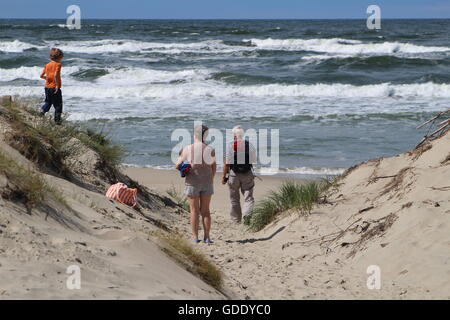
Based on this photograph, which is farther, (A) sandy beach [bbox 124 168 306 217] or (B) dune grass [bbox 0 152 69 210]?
(A) sandy beach [bbox 124 168 306 217]

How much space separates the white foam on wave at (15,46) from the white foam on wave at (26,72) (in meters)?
11.2

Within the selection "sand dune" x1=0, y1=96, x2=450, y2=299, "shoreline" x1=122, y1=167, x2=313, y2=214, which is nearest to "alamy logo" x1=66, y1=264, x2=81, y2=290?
"sand dune" x1=0, y1=96, x2=450, y2=299

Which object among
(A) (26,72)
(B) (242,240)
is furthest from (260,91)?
(B) (242,240)

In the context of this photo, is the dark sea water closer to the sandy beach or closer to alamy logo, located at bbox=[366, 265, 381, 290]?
the sandy beach

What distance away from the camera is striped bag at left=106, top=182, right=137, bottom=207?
8.81 meters

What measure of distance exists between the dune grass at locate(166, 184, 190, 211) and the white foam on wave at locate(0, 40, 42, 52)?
34.9 m

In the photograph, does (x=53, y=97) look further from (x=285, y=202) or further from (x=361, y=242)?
(x=361, y=242)

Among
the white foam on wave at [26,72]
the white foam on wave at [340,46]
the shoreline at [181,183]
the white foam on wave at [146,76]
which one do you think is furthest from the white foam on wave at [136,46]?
the shoreline at [181,183]

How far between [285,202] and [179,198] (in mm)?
2641

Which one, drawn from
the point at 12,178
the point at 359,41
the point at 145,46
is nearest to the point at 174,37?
the point at 145,46

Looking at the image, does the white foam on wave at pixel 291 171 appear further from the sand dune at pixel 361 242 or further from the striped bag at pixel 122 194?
the striped bag at pixel 122 194

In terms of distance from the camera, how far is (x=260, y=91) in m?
27.5

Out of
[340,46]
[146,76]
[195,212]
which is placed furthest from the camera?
[340,46]
